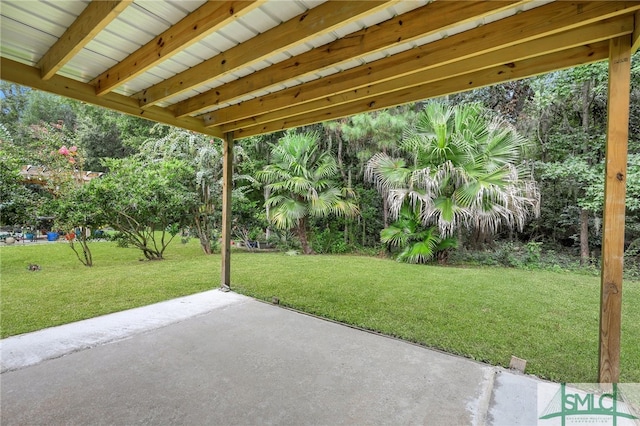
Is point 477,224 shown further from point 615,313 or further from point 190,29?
point 190,29

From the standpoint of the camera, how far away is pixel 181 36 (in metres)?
1.80

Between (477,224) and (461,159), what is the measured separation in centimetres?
132

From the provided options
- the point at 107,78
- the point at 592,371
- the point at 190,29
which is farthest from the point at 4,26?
the point at 592,371

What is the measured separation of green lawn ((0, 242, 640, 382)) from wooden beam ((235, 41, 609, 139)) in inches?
85.1

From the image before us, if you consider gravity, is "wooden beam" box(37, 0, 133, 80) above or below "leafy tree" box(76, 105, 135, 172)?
below

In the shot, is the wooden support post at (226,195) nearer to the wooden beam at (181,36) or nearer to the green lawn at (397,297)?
the green lawn at (397,297)

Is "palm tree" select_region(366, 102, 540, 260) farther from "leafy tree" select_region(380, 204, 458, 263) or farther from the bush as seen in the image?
the bush

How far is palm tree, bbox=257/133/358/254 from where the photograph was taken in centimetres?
749

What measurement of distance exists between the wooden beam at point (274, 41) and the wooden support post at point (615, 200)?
4.65 feet

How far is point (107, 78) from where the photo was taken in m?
2.48

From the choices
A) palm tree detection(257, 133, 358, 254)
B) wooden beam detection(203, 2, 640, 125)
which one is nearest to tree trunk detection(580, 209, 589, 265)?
palm tree detection(257, 133, 358, 254)

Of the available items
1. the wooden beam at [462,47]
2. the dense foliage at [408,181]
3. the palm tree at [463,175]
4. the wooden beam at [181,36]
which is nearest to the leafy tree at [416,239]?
the dense foliage at [408,181]

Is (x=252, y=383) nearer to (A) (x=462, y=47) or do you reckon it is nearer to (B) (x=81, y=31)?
(B) (x=81, y=31)
